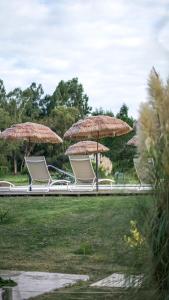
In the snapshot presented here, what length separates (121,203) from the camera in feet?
12.9

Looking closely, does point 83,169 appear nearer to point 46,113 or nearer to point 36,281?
point 36,281

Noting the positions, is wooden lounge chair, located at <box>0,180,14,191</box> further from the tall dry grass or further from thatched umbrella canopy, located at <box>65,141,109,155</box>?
the tall dry grass

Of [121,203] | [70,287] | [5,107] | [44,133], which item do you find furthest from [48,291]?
[5,107]

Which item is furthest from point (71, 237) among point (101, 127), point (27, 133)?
point (27, 133)

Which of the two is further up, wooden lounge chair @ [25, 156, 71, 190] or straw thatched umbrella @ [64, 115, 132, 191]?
straw thatched umbrella @ [64, 115, 132, 191]

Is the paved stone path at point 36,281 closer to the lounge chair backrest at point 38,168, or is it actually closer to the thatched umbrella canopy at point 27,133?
the lounge chair backrest at point 38,168

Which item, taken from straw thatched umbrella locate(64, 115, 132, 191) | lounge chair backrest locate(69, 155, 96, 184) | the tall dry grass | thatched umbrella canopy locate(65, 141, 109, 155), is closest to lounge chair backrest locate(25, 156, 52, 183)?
lounge chair backrest locate(69, 155, 96, 184)

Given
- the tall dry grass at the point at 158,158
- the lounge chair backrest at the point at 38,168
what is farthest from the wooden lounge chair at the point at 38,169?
the tall dry grass at the point at 158,158

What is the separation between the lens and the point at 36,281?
17.5 feet

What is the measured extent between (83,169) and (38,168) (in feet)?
3.95

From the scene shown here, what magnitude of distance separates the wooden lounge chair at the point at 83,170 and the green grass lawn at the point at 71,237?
339 cm

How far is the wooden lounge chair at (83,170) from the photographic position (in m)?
15.5

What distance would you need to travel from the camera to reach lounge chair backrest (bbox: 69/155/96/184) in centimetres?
1556

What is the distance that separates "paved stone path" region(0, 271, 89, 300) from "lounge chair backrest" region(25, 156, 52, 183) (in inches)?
402
